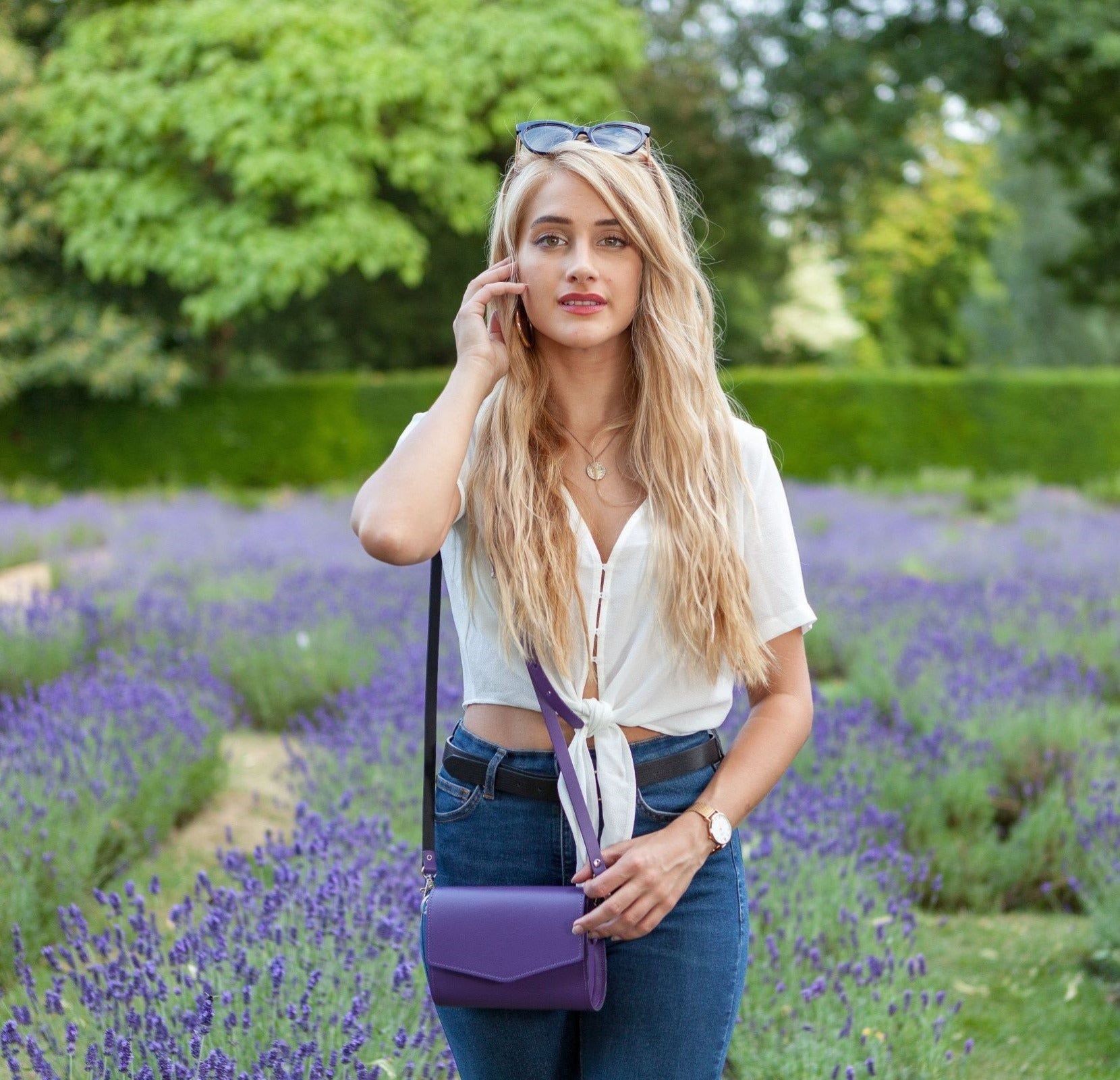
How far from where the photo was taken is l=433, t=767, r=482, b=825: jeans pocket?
5.58ft

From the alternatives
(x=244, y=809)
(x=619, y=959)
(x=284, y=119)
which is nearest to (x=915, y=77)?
(x=284, y=119)

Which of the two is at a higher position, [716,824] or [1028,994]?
[716,824]

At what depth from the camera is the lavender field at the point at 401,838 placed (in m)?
2.45

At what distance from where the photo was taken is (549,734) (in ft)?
5.47

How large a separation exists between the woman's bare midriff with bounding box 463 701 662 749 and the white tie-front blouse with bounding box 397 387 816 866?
1cm

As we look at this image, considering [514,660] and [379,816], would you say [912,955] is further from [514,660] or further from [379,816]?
[514,660]

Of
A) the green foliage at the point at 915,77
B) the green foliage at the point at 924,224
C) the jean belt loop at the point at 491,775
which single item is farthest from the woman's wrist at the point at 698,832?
the green foliage at the point at 924,224

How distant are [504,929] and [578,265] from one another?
33.8 inches

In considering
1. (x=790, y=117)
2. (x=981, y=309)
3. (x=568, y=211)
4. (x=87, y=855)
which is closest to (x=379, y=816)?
(x=87, y=855)

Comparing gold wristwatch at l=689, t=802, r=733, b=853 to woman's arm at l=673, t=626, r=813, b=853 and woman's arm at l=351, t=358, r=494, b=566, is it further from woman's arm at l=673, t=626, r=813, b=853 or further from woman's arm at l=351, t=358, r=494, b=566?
woman's arm at l=351, t=358, r=494, b=566

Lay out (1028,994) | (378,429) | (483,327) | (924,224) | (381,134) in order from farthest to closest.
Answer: (924,224), (378,429), (381,134), (1028,994), (483,327)

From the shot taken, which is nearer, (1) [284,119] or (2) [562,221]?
(2) [562,221]

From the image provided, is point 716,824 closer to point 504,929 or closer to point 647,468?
point 504,929

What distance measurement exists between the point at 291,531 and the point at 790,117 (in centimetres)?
1284
